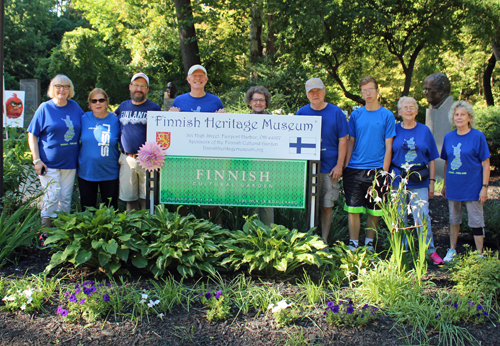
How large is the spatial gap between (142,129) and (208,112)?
30.4 inches

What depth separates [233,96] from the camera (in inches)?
549

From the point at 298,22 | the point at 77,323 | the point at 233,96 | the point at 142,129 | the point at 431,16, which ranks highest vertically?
the point at 431,16

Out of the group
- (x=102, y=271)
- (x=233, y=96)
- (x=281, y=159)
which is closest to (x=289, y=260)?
(x=281, y=159)

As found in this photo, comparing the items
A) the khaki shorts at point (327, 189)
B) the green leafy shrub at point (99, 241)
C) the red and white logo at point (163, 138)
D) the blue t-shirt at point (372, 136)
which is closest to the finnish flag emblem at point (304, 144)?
the khaki shorts at point (327, 189)

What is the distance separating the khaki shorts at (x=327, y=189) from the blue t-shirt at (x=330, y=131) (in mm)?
89

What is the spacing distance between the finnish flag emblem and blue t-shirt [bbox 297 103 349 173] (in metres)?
0.20

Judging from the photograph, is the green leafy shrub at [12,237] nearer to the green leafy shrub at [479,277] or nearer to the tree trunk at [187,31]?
the green leafy shrub at [479,277]

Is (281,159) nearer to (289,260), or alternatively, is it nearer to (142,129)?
(289,260)

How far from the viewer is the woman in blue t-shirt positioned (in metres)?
4.47

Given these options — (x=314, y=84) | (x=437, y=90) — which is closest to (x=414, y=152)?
A: (x=314, y=84)

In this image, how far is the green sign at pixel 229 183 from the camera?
176 inches

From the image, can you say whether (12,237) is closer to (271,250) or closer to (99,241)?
(99,241)

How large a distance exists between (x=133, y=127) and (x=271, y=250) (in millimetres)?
2144

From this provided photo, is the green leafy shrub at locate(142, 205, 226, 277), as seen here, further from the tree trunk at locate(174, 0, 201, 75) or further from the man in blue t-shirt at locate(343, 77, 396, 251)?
the tree trunk at locate(174, 0, 201, 75)
